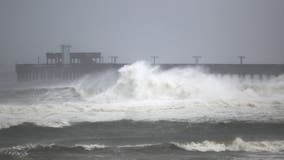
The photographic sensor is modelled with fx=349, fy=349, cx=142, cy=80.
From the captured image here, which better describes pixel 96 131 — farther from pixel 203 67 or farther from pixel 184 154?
pixel 203 67

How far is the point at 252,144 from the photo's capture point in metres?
10.7

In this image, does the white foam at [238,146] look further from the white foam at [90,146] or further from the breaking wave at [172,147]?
the white foam at [90,146]

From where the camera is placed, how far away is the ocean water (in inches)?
397

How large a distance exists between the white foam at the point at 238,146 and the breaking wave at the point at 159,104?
3443mm

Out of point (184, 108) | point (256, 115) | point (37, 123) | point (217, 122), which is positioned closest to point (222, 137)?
point (217, 122)

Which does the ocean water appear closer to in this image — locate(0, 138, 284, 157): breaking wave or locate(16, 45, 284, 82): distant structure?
locate(0, 138, 284, 157): breaking wave

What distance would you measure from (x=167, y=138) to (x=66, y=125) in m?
4.34

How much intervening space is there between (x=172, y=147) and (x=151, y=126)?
122 inches

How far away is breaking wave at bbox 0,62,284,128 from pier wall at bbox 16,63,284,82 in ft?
47.6

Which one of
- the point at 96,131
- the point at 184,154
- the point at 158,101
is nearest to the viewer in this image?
the point at 184,154

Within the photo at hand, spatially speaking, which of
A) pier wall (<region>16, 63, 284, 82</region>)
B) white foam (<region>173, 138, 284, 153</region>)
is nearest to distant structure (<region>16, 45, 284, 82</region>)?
pier wall (<region>16, 63, 284, 82</region>)

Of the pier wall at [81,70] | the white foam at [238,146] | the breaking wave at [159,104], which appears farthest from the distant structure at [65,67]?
the white foam at [238,146]

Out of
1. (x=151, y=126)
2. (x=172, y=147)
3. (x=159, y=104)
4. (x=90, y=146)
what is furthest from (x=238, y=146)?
(x=159, y=104)

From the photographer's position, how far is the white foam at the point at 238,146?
33.7 feet
